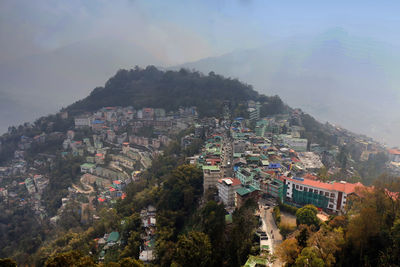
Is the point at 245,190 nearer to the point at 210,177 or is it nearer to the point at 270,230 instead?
the point at 210,177

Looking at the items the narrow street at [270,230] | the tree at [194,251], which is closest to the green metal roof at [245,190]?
the narrow street at [270,230]

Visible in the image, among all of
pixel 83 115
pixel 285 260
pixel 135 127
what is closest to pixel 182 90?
pixel 135 127

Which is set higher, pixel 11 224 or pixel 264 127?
pixel 264 127

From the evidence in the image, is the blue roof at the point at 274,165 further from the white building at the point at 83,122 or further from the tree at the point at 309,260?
the white building at the point at 83,122

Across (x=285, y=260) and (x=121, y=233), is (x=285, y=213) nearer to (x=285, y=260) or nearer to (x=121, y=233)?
(x=285, y=260)

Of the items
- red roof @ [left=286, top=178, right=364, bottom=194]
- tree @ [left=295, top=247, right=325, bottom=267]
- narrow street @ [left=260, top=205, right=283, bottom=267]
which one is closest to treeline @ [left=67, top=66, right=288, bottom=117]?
red roof @ [left=286, top=178, right=364, bottom=194]

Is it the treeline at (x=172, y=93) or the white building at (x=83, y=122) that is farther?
the white building at (x=83, y=122)

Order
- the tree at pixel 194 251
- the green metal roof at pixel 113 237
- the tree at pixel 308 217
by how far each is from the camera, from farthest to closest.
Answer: the green metal roof at pixel 113 237
the tree at pixel 308 217
the tree at pixel 194 251
